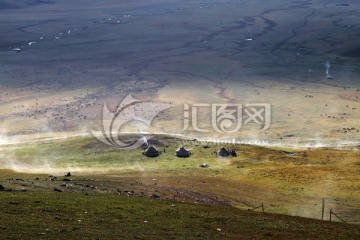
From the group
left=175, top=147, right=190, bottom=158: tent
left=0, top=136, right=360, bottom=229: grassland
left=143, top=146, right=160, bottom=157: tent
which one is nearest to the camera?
left=0, top=136, right=360, bottom=229: grassland

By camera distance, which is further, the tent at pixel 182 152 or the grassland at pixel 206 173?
the tent at pixel 182 152

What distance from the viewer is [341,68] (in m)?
132

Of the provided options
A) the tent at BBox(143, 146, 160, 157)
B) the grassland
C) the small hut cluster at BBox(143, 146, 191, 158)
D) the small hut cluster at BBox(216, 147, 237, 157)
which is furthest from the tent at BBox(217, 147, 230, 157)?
the tent at BBox(143, 146, 160, 157)

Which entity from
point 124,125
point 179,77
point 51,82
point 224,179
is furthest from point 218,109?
point 224,179

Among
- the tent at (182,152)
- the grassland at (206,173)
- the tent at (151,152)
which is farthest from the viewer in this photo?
the tent at (151,152)

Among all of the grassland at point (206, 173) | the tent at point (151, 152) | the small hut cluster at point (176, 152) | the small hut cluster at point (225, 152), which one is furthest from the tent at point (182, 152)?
the small hut cluster at point (225, 152)

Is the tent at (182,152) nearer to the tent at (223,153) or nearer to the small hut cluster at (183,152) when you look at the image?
the small hut cluster at (183,152)

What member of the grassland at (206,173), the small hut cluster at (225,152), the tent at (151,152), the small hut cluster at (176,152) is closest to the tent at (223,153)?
the small hut cluster at (225,152)

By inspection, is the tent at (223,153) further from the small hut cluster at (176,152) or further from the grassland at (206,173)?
the small hut cluster at (176,152)

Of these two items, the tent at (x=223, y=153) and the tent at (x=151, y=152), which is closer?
the tent at (x=223, y=153)

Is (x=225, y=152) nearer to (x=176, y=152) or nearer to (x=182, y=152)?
(x=182, y=152)

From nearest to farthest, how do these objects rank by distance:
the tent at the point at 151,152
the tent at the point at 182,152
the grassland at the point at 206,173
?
the grassland at the point at 206,173, the tent at the point at 182,152, the tent at the point at 151,152

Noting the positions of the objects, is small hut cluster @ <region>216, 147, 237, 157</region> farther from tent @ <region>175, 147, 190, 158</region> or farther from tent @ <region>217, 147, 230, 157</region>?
tent @ <region>175, 147, 190, 158</region>

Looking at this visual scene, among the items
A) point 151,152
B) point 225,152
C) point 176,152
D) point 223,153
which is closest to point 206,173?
point 223,153
